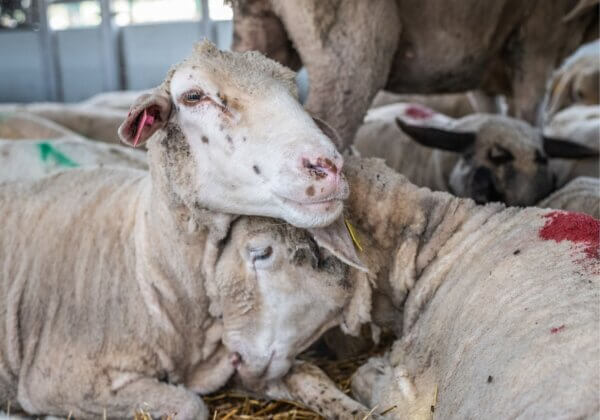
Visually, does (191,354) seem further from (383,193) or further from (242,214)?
(383,193)

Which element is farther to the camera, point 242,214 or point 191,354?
point 191,354

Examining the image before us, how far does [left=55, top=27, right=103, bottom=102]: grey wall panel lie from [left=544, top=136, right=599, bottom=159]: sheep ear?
29.2ft

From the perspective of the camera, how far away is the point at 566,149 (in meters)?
4.18

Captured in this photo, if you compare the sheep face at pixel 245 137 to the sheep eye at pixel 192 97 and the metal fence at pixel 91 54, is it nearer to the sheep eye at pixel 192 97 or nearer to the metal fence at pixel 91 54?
the sheep eye at pixel 192 97

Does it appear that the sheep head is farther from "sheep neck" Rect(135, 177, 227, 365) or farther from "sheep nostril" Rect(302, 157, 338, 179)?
"sheep nostril" Rect(302, 157, 338, 179)

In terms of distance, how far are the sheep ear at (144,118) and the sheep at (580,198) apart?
161cm

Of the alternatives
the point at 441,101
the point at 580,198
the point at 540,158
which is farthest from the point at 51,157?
the point at 441,101

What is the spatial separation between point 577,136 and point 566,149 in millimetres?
577

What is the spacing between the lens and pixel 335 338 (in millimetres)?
3033

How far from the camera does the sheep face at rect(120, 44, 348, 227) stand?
192 cm

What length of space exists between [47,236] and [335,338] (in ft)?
3.83

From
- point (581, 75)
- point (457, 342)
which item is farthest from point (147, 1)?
point (457, 342)

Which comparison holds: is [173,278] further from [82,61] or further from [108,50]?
[82,61]

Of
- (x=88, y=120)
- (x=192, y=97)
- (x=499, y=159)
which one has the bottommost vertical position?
(x=88, y=120)
